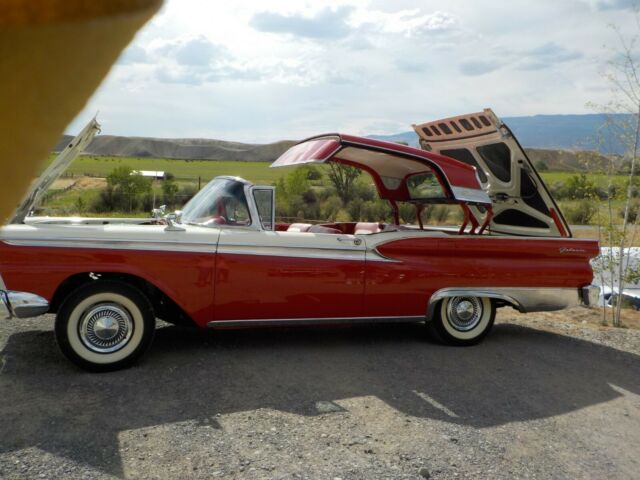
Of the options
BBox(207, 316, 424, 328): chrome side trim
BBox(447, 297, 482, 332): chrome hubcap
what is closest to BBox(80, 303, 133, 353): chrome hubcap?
BBox(207, 316, 424, 328): chrome side trim

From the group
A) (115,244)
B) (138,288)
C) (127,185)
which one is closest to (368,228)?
(138,288)

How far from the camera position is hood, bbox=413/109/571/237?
6375 mm

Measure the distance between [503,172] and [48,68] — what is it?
6745mm

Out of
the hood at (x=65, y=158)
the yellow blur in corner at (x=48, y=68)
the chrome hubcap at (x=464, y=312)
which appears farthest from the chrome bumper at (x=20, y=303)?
the yellow blur in corner at (x=48, y=68)

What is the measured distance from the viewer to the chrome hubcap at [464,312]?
616 centimetres

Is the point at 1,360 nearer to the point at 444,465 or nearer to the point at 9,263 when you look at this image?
the point at 9,263

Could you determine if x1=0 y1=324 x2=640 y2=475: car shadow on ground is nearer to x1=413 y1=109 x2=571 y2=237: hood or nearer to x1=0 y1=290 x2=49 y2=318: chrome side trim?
x1=0 y1=290 x2=49 y2=318: chrome side trim

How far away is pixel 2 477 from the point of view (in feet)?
10.7

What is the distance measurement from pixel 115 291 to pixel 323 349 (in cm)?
214

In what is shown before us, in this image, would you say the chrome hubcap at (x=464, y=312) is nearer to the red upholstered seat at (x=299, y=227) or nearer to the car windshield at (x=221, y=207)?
the red upholstered seat at (x=299, y=227)

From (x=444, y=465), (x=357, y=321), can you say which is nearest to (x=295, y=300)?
(x=357, y=321)

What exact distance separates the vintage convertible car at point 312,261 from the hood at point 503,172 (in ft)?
0.05

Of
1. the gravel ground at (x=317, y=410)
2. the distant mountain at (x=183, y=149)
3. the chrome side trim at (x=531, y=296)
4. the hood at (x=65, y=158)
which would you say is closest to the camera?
the gravel ground at (x=317, y=410)

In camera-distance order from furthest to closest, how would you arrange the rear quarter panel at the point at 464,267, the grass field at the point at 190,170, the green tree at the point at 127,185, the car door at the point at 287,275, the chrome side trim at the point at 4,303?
the grass field at the point at 190,170, the green tree at the point at 127,185, the rear quarter panel at the point at 464,267, the car door at the point at 287,275, the chrome side trim at the point at 4,303
